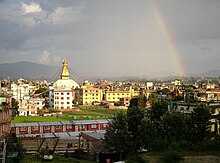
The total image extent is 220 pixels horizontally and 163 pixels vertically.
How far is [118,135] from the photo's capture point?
622 inches

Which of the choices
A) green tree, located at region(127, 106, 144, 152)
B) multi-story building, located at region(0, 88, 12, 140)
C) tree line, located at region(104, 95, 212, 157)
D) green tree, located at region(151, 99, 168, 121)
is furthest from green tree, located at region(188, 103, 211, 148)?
multi-story building, located at region(0, 88, 12, 140)

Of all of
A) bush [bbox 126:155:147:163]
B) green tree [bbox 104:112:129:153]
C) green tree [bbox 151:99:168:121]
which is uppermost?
green tree [bbox 151:99:168:121]

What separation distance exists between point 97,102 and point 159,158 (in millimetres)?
61549

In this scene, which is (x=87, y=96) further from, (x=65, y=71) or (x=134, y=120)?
(x=134, y=120)

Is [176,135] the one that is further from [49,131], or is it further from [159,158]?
[49,131]

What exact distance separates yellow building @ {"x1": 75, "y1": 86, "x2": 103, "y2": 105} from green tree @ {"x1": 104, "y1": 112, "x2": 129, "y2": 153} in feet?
188

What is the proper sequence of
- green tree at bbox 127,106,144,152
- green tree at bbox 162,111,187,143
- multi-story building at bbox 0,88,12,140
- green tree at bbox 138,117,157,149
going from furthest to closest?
multi-story building at bbox 0,88,12,140
green tree at bbox 127,106,144,152
green tree at bbox 162,111,187,143
green tree at bbox 138,117,157,149

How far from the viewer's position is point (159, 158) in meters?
13.0

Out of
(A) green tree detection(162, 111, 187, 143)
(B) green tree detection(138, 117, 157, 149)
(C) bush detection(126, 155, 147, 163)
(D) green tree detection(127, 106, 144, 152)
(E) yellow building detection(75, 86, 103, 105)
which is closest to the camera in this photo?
(C) bush detection(126, 155, 147, 163)

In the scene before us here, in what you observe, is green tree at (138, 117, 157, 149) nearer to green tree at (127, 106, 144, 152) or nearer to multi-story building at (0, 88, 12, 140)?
green tree at (127, 106, 144, 152)

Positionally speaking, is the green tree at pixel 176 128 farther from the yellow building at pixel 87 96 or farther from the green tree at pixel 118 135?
the yellow building at pixel 87 96

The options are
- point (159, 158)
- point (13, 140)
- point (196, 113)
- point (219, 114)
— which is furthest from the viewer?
point (219, 114)

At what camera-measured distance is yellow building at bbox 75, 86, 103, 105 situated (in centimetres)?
7394

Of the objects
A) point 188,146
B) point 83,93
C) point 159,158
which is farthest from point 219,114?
point 83,93
